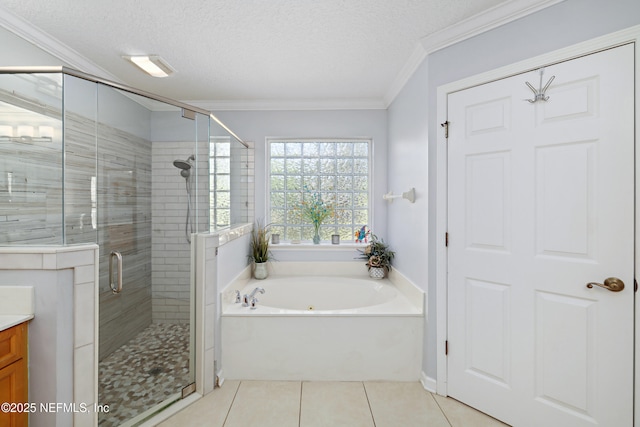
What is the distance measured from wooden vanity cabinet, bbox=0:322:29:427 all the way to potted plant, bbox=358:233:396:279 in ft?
8.60

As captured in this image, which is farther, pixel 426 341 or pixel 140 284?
pixel 426 341

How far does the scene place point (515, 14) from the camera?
1759 mm

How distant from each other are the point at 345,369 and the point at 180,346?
1.15 metres

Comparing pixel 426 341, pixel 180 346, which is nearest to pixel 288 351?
pixel 180 346

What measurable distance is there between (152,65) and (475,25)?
2344mm

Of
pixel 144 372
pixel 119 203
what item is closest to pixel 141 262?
pixel 119 203

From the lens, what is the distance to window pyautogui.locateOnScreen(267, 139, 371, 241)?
11.8ft

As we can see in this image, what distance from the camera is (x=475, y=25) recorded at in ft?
6.25

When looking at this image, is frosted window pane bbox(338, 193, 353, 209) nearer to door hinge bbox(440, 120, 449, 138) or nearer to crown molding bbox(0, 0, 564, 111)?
crown molding bbox(0, 0, 564, 111)

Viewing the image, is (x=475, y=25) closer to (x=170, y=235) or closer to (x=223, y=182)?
(x=223, y=182)

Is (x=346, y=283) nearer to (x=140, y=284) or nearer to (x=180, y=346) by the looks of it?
(x=180, y=346)

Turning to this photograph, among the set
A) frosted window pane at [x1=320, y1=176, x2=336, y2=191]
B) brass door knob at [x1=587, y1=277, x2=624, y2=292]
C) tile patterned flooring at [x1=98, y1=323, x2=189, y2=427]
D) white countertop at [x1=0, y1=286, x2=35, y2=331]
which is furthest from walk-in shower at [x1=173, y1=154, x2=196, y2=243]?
brass door knob at [x1=587, y1=277, x2=624, y2=292]

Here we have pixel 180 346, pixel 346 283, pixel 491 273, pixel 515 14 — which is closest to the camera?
pixel 515 14

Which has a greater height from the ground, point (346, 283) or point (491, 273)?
point (491, 273)
